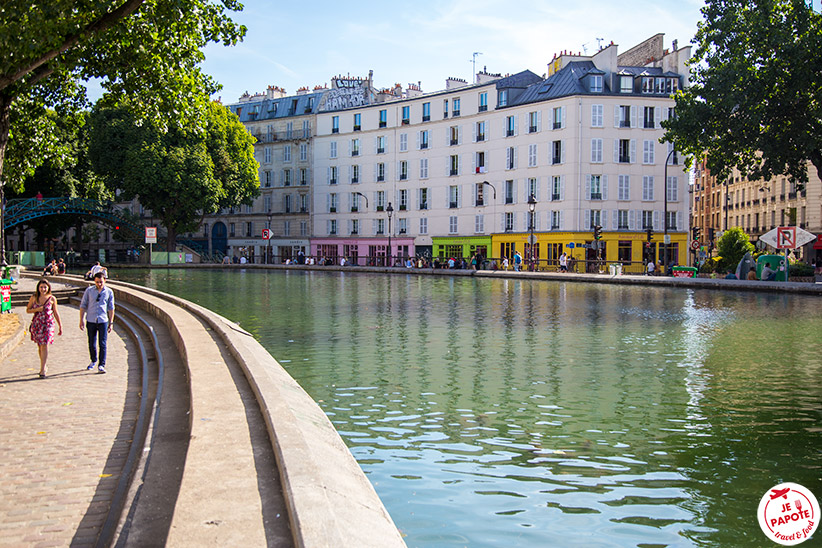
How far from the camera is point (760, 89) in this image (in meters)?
31.8

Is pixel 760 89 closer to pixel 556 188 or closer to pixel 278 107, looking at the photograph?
pixel 556 188

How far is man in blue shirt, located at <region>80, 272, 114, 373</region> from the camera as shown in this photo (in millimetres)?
10445

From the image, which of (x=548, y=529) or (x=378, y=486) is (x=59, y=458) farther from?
(x=548, y=529)

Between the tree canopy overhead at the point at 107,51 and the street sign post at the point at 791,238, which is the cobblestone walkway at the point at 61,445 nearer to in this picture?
the tree canopy overhead at the point at 107,51

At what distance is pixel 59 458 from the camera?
19.7ft

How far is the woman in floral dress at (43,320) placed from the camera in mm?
10031

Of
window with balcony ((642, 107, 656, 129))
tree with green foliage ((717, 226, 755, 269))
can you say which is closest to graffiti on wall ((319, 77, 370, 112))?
window with balcony ((642, 107, 656, 129))

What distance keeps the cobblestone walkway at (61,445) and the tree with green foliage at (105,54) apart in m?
5.06

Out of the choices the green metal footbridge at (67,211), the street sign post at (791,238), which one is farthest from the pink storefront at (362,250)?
the street sign post at (791,238)

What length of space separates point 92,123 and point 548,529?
59.3 metres

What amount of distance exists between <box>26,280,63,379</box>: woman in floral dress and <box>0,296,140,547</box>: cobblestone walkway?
0.37 metres

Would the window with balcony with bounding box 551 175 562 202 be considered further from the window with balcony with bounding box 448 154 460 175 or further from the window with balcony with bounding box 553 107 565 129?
the window with balcony with bounding box 448 154 460 175

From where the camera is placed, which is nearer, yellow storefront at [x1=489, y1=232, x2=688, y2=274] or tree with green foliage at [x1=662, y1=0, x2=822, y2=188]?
tree with green foliage at [x1=662, y1=0, x2=822, y2=188]

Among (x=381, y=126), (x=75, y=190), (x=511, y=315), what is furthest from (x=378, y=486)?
(x=381, y=126)
